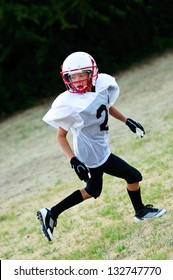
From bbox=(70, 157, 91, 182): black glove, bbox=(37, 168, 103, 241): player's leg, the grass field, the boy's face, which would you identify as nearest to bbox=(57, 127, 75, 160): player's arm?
bbox=(70, 157, 91, 182): black glove

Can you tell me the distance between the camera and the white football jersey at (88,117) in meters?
4.87

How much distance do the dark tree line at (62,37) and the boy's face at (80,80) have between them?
9.62 metres

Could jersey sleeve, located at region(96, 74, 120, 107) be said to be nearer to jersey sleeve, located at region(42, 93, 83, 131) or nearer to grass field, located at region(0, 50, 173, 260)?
jersey sleeve, located at region(42, 93, 83, 131)

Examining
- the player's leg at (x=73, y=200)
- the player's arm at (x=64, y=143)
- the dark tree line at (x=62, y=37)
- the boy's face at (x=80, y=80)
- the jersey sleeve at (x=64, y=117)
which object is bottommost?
the dark tree line at (x=62, y=37)

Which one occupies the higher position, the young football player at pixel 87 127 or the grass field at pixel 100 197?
the young football player at pixel 87 127

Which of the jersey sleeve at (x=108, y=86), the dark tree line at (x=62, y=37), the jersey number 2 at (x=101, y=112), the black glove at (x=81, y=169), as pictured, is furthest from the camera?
the dark tree line at (x=62, y=37)

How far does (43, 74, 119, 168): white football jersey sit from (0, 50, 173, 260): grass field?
69cm

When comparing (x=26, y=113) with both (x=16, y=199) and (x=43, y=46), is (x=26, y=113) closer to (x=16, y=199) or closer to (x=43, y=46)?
(x=43, y=46)

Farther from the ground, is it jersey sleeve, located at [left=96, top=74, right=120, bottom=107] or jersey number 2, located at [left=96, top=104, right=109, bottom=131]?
jersey sleeve, located at [left=96, top=74, right=120, bottom=107]

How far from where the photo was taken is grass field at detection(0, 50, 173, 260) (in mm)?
4977

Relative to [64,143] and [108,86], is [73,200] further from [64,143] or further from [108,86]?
[108,86]

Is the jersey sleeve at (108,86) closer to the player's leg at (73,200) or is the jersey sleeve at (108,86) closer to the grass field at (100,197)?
the player's leg at (73,200)

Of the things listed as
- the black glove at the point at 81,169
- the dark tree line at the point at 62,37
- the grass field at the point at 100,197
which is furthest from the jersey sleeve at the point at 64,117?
the dark tree line at the point at 62,37
